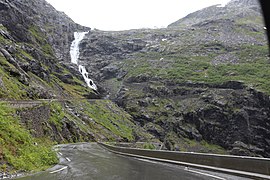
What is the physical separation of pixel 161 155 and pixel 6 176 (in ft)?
38.9

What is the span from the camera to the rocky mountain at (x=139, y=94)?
58.6 metres

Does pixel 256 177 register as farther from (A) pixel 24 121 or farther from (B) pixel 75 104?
(B) pixel 75 104

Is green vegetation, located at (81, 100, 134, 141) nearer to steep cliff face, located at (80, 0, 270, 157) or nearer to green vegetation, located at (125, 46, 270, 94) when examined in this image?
steep cliff face, located at (80, 0, 270, 157)

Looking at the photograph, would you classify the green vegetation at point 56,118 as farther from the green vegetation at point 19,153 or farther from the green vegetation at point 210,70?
the green vegetation at point 210,70

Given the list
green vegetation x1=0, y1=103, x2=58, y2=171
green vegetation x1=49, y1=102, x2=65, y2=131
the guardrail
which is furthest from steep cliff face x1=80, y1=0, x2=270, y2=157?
green vegetation x1=0, y1=103, x2=58, y2=171

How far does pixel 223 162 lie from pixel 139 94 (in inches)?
4769

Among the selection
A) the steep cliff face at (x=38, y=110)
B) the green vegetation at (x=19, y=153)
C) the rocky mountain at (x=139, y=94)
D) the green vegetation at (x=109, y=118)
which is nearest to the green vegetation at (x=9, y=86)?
the steep cliff face at (x=38, y=110)

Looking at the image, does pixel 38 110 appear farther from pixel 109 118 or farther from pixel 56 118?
pixel 109 118

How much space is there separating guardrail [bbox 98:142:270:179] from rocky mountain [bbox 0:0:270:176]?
7591mm

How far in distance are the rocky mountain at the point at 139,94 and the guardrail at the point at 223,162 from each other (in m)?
7.59

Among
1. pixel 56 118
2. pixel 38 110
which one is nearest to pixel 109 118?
pixel 56 118

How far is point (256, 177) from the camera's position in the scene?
1151 centimetres

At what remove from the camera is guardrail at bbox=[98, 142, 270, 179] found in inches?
452

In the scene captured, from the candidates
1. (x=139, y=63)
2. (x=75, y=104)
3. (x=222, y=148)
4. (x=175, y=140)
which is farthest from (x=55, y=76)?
(x=139, y=63)
